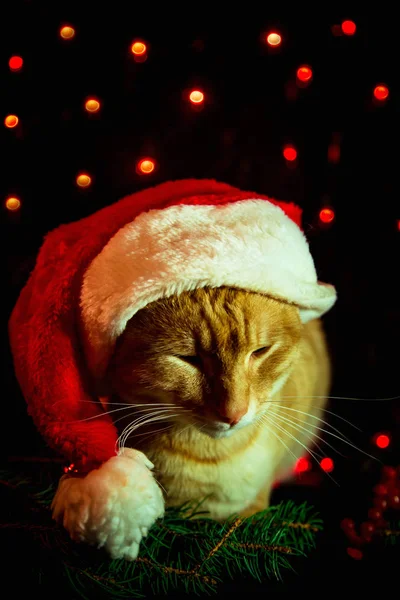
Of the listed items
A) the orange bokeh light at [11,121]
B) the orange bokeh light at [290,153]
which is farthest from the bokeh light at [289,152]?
the orange bokeh light at [11,121]

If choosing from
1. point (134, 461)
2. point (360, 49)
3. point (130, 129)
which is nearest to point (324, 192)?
point (360, 49)

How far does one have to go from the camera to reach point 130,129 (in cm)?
101

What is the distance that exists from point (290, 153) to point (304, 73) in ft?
0.44

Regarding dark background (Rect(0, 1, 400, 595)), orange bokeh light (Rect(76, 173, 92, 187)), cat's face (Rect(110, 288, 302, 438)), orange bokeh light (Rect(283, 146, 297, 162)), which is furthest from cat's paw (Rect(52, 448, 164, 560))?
orange bokeh light (Rect(283, 146, 297, 162))

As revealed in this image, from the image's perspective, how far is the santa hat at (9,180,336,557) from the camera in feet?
2.46

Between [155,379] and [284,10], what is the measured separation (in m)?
0.67

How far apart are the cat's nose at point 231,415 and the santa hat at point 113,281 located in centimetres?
15

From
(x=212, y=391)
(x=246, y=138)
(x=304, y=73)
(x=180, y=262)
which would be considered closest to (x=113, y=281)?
(x=180, y=262)

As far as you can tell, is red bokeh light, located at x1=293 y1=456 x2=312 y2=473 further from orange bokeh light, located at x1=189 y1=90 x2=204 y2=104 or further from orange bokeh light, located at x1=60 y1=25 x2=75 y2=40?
orange bokeh light, located at x1=60 y1=25 x2=75 y2=40

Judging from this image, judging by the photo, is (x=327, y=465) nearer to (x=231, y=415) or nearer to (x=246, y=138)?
(x=231, y=415)

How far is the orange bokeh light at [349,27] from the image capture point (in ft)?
3.25

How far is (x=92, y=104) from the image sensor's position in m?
0.99

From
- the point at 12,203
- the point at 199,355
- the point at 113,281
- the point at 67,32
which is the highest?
the point at 67,32

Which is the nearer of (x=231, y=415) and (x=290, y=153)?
(x=231, y=415)
